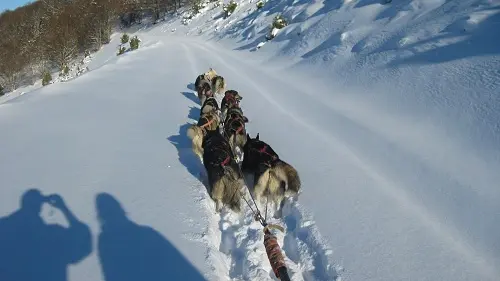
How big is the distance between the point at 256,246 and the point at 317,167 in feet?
6.22

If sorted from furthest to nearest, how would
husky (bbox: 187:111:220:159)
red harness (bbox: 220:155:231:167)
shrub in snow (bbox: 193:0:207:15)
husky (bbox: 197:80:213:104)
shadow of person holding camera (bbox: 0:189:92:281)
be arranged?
shrub in snow (bbox: 193:0:207:15), husky (bbox: 197:80:213:104), husky (bbox: 187:111:220:159), red harness (bbox: 220:155:231:167), shadow of person holding camera (bbox: 0:189:92:281)

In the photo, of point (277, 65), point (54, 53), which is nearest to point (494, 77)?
point (277, 65)

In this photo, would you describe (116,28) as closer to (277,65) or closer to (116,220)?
(277,65)

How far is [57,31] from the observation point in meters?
28.6

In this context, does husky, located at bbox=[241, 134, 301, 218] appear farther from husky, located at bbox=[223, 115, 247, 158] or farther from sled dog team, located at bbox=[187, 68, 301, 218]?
husky, located at bbox=[223, 115, 247, 158]

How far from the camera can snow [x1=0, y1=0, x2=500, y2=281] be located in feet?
10.8

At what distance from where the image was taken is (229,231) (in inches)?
157

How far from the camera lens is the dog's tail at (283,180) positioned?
14.2 feet

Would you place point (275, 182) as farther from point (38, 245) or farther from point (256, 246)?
point (38, 245)

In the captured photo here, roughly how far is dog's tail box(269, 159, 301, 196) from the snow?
0.22 metres

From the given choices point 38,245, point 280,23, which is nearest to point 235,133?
point 38,245

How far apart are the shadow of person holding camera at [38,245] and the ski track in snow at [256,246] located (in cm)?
109

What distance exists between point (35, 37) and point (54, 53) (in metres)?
5.01

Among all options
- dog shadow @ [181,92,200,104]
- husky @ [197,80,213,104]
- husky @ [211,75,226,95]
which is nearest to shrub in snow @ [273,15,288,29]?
husky @ [211,75,226,95]
